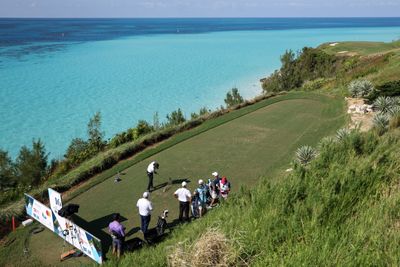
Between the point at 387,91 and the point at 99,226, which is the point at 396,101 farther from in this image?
the point at 99,226

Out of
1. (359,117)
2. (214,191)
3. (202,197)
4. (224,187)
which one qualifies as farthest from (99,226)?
(359,117)

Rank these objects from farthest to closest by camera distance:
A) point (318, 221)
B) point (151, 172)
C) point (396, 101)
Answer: point (396, 101)
point (151, 172)
point (318, 221)

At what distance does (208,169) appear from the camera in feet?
57.0

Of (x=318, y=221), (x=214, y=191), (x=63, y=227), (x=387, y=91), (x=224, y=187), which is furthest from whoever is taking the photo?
(x=387, y=91)

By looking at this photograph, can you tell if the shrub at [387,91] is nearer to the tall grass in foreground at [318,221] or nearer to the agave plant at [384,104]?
the agave plant at [384,104]

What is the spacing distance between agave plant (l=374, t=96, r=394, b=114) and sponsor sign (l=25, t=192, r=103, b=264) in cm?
1688

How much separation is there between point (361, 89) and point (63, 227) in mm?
21094

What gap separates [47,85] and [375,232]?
6545 cm

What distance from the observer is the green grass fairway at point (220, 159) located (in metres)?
14.0

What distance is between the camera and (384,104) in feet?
70.0

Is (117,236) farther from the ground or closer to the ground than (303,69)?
closer to the ground

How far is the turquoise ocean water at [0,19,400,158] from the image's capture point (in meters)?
46.4

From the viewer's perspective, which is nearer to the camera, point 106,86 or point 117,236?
point 117,236

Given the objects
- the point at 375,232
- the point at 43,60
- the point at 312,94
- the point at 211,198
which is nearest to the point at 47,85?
the point at 43,60
